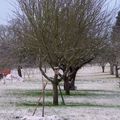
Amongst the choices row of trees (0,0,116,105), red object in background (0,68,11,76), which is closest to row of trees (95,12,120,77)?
row of trees (0,0,116,105)

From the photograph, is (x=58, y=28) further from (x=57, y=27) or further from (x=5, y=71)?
(x=5, y=71)

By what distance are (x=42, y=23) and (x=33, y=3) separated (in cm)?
115

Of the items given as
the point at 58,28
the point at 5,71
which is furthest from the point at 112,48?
the point at 5,71

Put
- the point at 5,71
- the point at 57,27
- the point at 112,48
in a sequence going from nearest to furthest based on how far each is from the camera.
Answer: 1. the point at 57,27
2. the point at 112,48
3. the point at 5,71

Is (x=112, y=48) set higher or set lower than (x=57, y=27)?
higher

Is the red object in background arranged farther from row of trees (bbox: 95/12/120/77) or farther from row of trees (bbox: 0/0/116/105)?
row of trees (bbox: 0/0/116/105)

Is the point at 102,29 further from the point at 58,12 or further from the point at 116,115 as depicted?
the point at 116,115

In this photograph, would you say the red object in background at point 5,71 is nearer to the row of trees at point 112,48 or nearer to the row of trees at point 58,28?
the row of trees at point 112,48

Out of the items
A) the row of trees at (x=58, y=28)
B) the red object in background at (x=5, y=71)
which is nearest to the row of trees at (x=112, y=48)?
the row of trees at (x=58, y=28)

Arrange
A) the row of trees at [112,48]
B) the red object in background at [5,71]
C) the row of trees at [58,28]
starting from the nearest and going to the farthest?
1. the row of trees at [58,28]
2. the row of trees at [112,48]
3. the red object in background at [5,71]

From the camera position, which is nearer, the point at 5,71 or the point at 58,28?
the point at 58,28

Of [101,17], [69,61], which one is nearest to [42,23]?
[69,61]

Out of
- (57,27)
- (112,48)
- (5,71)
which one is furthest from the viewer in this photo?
(5,71)

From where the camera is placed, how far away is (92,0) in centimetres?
2433
